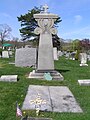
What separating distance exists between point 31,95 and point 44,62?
3.99m

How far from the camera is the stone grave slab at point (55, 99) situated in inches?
240

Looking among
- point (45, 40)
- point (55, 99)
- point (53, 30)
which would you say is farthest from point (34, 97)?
point (53, 30)

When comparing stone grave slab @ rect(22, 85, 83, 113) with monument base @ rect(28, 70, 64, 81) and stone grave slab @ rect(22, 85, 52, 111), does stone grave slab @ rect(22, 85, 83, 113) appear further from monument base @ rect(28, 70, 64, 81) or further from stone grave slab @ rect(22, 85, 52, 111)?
monument base @ rect(28, 70, 64, 81)

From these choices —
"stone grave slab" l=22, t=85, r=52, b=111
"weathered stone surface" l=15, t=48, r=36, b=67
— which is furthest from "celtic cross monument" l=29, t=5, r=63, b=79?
"weathered stone surface" l=15, t=48, r=36, b=67

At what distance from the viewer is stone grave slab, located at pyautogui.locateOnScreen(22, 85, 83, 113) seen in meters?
6.09

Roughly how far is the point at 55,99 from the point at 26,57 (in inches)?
432

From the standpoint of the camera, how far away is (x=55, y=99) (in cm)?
699

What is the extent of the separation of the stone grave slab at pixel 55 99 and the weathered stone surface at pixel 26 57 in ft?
30.1

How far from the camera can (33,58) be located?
1783cm

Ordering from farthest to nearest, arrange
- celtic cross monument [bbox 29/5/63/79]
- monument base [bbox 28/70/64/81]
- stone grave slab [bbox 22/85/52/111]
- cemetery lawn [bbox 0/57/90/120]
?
celtic cross monument [bbox 29/5/63/79], monument base [bbox 28/70/64/81], stone grave slab [bbox 22/85/52/111], cemetery lawn [bbox 0/57/90/120]

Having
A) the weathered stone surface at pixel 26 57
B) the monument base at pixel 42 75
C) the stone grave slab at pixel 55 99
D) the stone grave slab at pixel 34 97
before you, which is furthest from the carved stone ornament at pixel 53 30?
the weathered stone surface at pixel 26 57

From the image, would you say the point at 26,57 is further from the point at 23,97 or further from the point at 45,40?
the point at 23,97

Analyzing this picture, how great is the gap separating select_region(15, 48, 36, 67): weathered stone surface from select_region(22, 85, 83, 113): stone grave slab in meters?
9.19

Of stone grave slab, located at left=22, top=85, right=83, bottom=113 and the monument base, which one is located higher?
the monument base
